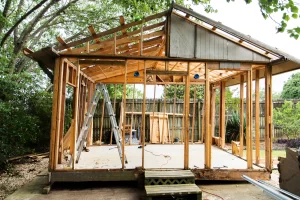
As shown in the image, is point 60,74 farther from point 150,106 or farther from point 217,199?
point 150,106

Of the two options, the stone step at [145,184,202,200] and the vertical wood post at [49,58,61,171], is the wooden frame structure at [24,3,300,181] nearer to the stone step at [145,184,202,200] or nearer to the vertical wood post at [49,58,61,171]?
the vertical wood post at [49,58,61,171]

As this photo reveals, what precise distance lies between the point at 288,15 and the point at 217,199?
3.05 m

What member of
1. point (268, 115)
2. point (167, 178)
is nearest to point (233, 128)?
point (268, 115)

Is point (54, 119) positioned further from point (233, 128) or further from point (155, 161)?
point (233, 128)

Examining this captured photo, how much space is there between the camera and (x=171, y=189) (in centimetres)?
385

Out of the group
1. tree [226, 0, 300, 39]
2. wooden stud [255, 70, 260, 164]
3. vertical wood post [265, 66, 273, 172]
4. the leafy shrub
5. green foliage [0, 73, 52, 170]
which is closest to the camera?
tree [226, 0, 300, 39]

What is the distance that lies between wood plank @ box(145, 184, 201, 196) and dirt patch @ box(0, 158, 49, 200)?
8.64 feet

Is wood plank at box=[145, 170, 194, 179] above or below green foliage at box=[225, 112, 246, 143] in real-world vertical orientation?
below

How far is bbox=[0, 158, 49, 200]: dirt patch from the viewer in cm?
441


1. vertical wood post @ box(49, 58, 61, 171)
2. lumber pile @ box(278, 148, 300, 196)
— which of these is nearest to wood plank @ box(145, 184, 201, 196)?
lumber pile @ box(278, 148, 300, 196)

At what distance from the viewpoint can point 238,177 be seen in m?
4.68

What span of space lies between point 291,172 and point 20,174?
5717 millimetres

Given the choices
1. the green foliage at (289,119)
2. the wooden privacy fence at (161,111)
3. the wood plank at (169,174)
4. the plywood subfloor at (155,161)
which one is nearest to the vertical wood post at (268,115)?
the plywood subfloor at (155,161)

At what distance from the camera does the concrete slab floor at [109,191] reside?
13.0 feet
